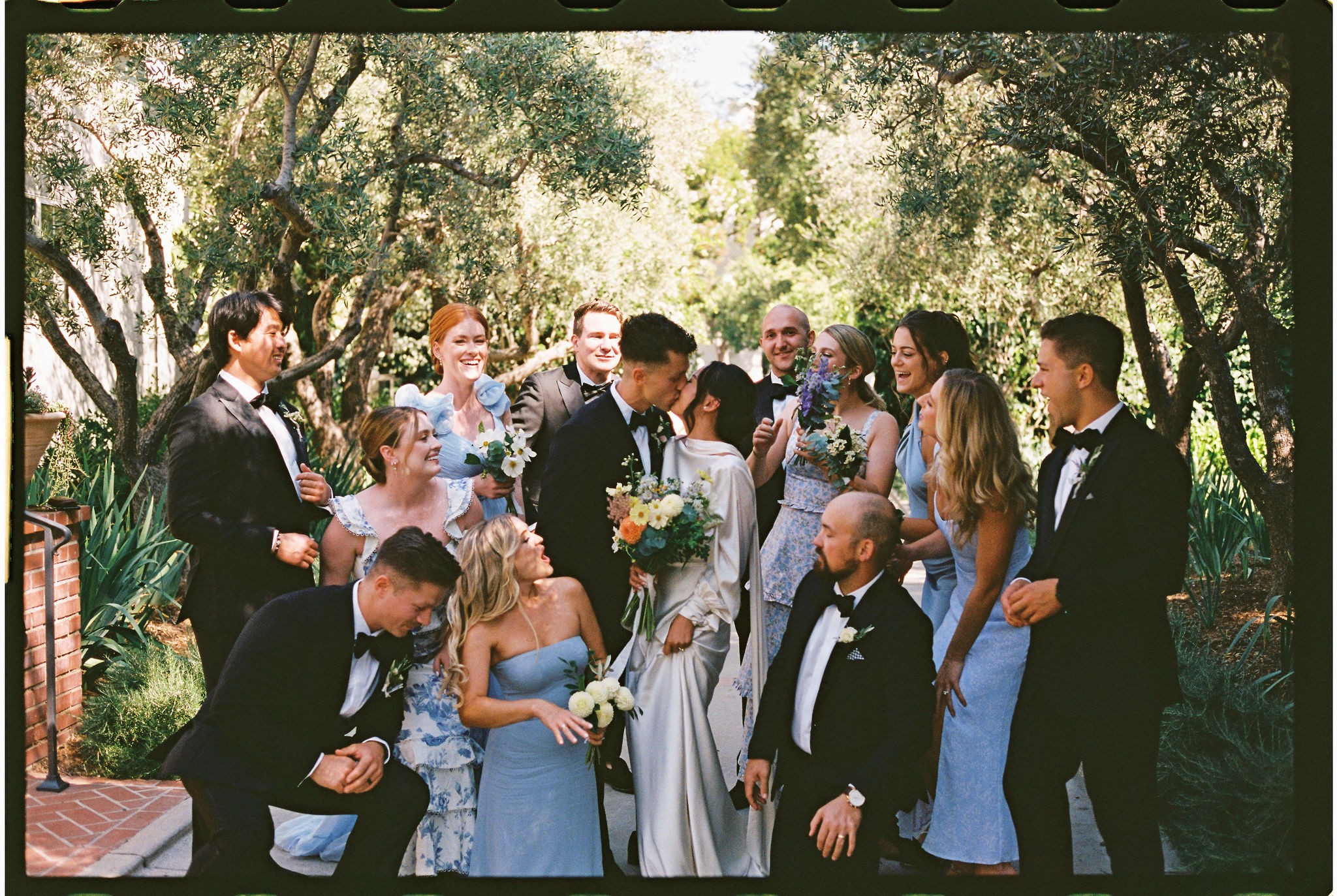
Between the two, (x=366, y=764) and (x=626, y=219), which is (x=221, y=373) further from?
(x=626, y=219)

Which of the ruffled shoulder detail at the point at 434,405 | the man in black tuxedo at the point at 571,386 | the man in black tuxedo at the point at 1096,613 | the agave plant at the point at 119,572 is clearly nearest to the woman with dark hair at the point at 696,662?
the man in black tuxedo at the point at 1096,613

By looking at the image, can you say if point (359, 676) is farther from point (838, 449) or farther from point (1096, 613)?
point (1096, 613)

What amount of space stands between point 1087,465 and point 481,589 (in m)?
2.12

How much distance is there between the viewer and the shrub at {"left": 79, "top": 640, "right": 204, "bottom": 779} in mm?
5262

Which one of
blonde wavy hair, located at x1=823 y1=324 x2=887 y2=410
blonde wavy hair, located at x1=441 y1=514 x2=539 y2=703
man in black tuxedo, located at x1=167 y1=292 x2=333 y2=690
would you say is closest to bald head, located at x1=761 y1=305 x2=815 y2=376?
blonde wavy hair, located at x1=823 y1=324 x2=887 y2=410

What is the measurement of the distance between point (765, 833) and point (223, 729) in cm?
195

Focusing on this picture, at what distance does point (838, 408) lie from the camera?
482 cm

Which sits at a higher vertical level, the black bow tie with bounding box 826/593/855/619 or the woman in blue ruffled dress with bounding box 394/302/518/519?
the woman in blue ruffled dress with bounding box 394/302/518/519

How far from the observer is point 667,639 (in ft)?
13.1

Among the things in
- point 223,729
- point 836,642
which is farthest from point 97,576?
point 836,642

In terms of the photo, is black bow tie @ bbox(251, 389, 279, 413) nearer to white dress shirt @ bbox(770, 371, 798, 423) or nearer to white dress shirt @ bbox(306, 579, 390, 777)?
white dress shirt @ bbox(306, 579, 390, 777)

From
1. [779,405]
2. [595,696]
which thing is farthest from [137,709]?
[779,405]

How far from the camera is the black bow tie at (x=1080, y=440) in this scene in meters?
3.70

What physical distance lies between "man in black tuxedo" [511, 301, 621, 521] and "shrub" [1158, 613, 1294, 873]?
3.19 meters
